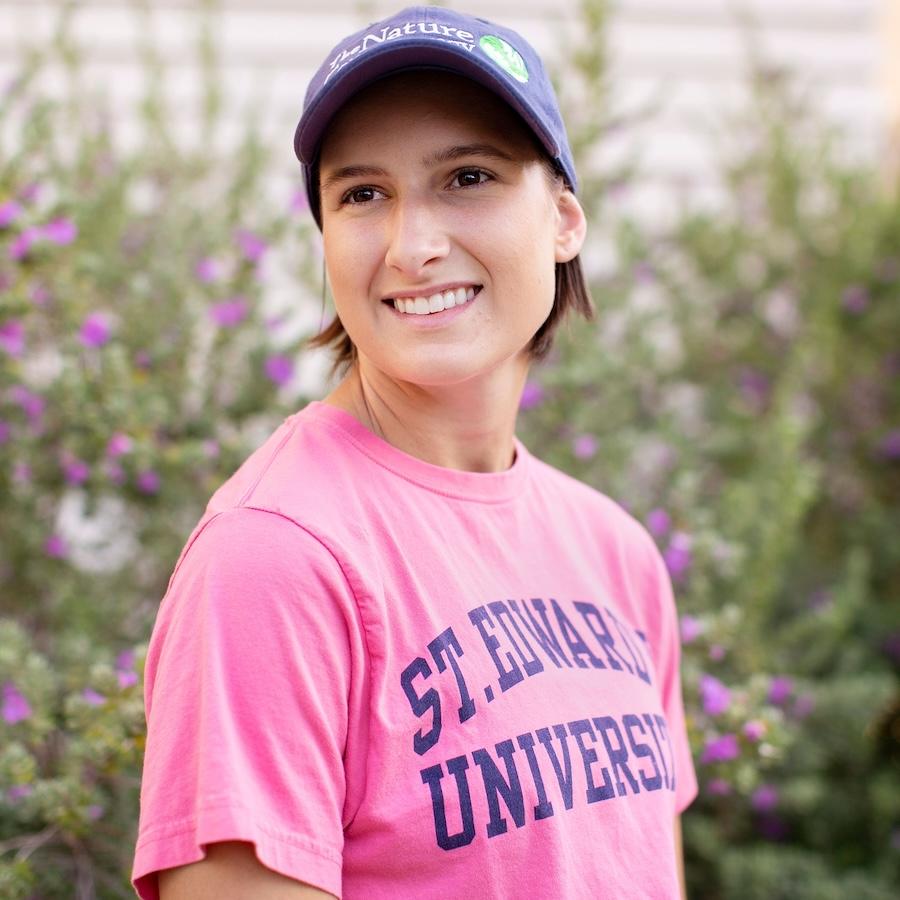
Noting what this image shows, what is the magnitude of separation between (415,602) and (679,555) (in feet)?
4.84

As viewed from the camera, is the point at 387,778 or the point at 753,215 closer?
the point at 387,778

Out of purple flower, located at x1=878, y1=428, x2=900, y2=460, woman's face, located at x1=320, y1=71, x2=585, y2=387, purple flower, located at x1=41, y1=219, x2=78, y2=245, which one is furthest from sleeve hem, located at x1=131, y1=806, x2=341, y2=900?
purple flower, located at x1=878, y1=428, x2=900, y2=460

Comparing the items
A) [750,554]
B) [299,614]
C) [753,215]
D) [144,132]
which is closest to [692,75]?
[753,215]

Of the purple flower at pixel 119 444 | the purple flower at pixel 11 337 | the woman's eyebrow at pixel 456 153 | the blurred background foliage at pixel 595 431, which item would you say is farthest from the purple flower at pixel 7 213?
the woman's eyebrow at pixel 456 153

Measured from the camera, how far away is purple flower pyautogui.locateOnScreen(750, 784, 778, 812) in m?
2.88

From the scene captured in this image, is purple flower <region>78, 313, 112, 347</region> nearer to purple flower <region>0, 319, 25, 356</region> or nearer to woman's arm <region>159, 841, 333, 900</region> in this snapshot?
purple flower <region>0, 319, 25, 356</region>

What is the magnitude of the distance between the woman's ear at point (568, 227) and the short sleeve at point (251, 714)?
60 centimetres

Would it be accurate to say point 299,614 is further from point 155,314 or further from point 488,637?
point 155,314

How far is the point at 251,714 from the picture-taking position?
41.5 inches

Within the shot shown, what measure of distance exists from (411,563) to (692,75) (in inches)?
194

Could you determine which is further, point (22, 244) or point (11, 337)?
point (11, 337)

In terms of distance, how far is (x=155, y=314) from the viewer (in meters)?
2.76

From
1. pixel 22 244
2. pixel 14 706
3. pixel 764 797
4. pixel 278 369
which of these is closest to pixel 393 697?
pixel 14 706

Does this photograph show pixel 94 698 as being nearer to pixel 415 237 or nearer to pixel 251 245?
pixel 415 237
